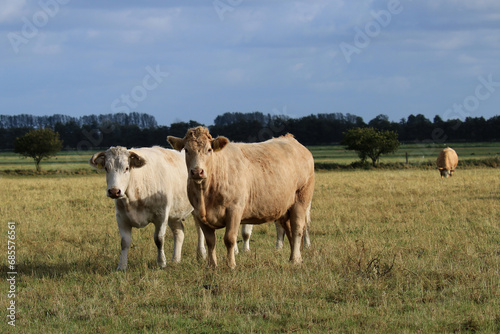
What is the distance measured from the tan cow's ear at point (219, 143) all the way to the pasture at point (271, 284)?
1710mm

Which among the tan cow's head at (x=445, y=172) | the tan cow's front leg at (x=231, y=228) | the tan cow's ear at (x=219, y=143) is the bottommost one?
the tan cow's head at (x=445, y=172)

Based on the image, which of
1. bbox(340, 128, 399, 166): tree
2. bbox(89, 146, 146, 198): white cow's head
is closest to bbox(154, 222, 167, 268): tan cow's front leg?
bbox(89, 146, 146, 198): white cow's head

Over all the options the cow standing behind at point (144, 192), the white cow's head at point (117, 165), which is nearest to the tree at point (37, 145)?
the cow standing behind at point (144, 192)

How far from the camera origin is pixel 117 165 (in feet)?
27.6

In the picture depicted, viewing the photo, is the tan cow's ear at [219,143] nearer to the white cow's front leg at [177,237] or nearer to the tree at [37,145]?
the white cow's front leg at [177,237]

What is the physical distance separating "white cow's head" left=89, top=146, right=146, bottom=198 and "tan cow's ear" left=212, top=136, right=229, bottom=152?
1609 millimetres

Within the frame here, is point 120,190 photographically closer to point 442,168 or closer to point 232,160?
point 232,160

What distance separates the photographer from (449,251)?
9156mm

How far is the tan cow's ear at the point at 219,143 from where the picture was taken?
7573mm

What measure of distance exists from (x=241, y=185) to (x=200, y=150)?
0.87 meters

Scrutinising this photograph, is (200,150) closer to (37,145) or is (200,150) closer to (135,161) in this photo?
(135,161)

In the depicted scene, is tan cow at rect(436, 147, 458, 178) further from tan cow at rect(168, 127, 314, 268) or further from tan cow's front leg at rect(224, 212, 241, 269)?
tan cow's front leg at rect(224, 212, 241, 269)

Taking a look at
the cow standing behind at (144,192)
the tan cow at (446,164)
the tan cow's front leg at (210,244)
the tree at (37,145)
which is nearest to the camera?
the tan cow's front leg at (210,244)

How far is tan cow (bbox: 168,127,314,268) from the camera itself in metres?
7.61
